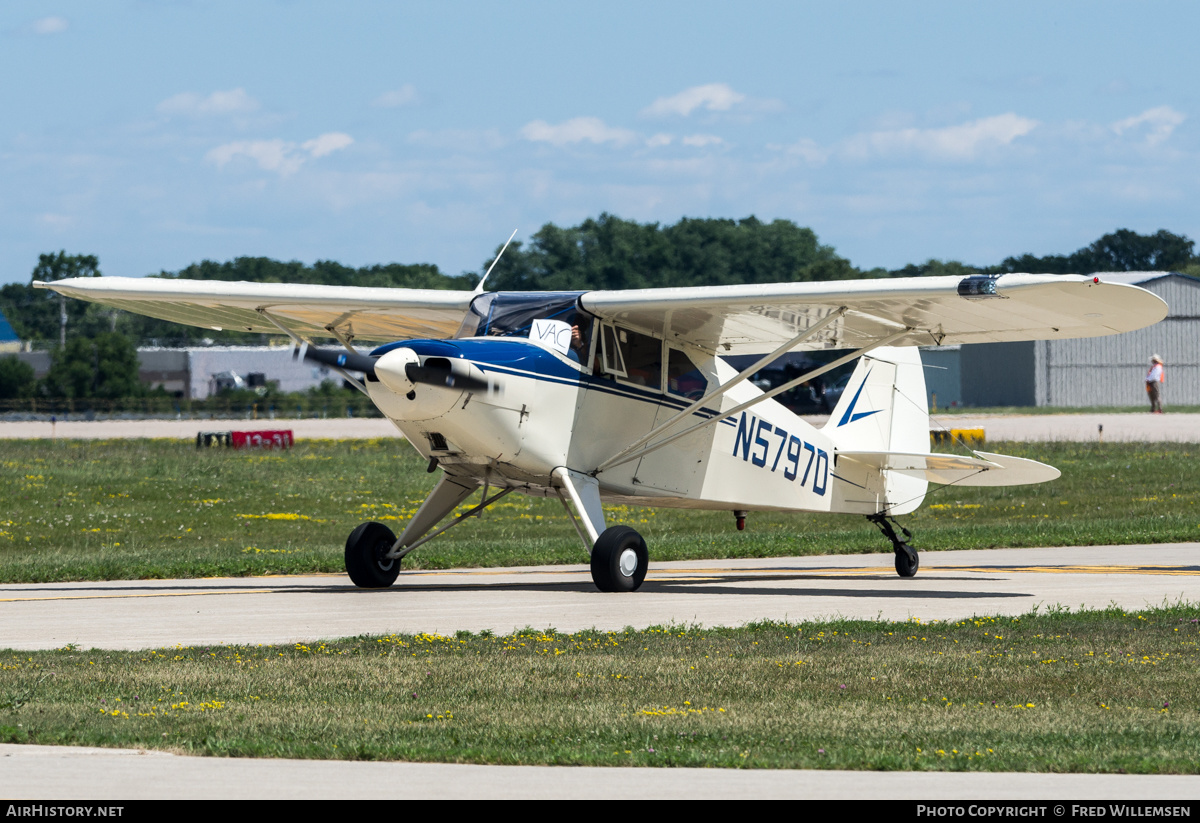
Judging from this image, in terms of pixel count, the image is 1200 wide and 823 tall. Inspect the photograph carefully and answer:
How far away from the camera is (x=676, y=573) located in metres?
18.9

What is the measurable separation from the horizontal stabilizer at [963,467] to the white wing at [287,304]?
5677 millimetres

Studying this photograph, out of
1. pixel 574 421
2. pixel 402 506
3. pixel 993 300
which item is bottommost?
pixel 402 506

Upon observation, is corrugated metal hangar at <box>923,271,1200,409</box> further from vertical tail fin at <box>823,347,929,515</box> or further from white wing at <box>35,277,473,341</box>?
white wing at <box>35,277,473,341</box>

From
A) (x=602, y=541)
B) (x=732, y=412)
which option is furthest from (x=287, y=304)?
(x=732, y=412)

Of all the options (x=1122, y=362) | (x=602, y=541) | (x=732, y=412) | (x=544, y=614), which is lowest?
(x=544, y=614)

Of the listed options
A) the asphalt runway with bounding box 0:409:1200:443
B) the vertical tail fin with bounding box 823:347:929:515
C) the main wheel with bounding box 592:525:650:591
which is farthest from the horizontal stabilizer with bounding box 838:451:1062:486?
the asphalt runway with bounding box 0:409:1200:443

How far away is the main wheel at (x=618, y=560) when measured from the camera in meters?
15.2

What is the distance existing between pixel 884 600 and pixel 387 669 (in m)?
6.71

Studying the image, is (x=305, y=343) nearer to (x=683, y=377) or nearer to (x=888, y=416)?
(x=683, y=377)

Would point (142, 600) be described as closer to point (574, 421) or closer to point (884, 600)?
point (574, 421)

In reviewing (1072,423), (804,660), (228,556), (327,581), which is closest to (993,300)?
(804,660)

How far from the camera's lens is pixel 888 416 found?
2009cm

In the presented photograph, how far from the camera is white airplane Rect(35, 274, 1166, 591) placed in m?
14.3

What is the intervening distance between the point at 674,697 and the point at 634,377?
8.02 metres
